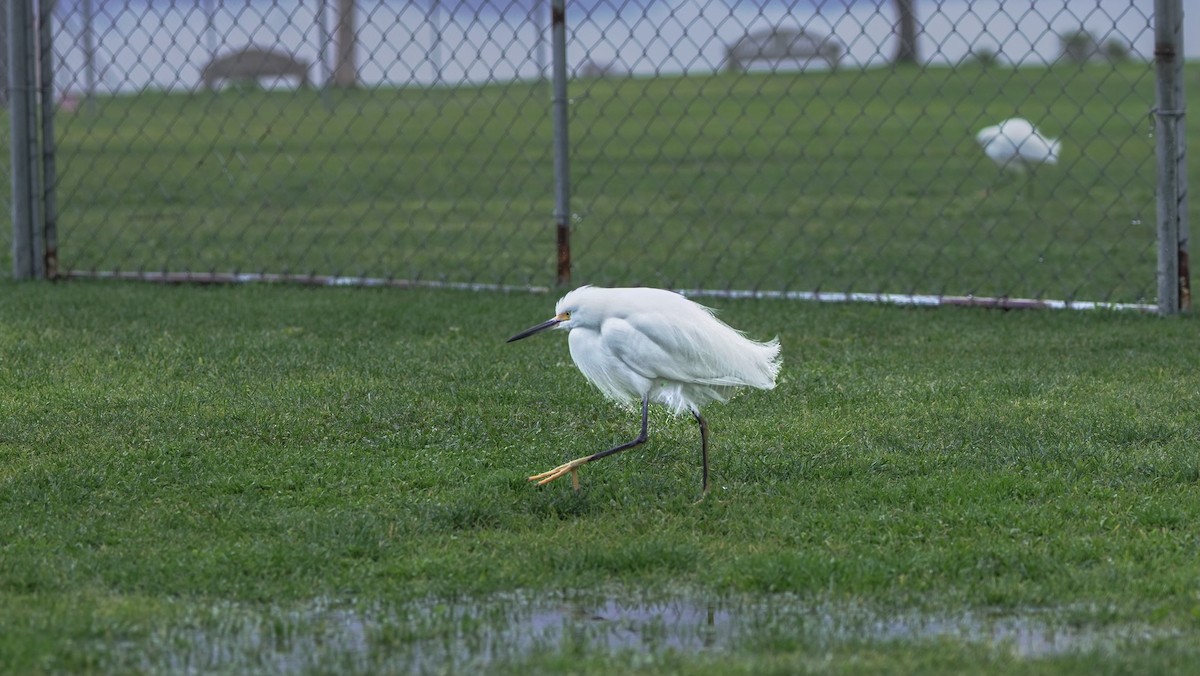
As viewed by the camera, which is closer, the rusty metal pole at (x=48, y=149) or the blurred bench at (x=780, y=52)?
the rusty metal pole at (x=48, y=149)

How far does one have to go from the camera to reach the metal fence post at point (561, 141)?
6980 mm

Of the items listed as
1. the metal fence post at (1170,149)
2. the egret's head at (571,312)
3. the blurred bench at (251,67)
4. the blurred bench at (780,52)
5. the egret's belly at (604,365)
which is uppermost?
the blurred bench at (251,67)

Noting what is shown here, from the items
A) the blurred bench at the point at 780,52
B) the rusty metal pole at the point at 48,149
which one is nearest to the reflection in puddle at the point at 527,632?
the blurred bench at the point at 780,52

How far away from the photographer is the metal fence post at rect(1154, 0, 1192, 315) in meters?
6.17

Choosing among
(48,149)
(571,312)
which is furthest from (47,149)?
(571,312)

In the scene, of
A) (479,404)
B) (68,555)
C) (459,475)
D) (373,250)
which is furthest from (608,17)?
(68,555)

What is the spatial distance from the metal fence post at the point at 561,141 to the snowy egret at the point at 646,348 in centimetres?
286

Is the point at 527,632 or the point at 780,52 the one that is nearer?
the point at 527,632

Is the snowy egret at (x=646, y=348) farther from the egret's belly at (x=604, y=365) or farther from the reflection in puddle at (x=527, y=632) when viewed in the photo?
the reflection in puddle at (x=527, y=632)

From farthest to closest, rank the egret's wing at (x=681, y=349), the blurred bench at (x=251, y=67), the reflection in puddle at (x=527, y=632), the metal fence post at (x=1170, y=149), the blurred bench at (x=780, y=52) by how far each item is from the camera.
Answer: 1. the blurred bench at (x=251, y=67)
2. the blurred bench at (x=780, y=52)
3. the metal fence post at (x=1170, y=149)
4. the egret's wing at (x=681, y=349)
5. the reflection in puddle at (x=527, y=632)

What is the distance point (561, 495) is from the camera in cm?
403

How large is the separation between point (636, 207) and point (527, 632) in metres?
7.87

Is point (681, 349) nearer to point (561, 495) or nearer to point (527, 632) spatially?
point (561, 495)

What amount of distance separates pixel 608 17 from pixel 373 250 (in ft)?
5.94
